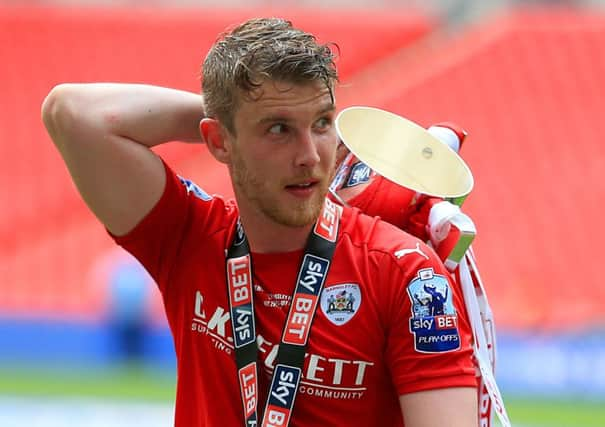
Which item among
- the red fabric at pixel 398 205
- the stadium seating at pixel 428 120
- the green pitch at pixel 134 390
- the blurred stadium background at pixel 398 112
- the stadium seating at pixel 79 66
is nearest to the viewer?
the red fabric at pixel 398 205

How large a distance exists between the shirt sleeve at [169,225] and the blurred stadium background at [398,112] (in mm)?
4982

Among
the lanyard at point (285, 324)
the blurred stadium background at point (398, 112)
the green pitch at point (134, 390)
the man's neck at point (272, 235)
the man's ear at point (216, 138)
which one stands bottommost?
the lanyard at point (285, 324)

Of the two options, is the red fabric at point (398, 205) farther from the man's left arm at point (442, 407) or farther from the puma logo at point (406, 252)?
the man's left arm at point (442, 407)

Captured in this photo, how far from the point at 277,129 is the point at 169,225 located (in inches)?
16.9

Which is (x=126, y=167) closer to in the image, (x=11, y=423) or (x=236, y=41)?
(x=236, y=41)

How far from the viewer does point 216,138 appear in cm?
272

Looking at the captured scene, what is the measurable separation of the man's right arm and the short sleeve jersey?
0.17 feet

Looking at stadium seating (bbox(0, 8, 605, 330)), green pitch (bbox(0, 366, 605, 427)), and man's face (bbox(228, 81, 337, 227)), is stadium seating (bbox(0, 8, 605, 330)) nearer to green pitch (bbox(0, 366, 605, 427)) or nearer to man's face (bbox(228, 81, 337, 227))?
green pitch (bbox(0, 366, 605, 427))

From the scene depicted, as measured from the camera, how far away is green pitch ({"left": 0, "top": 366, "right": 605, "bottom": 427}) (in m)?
8.12

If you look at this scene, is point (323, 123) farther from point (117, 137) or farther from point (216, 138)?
point (117, 137)

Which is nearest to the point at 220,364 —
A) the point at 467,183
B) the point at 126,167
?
the point at 126,167

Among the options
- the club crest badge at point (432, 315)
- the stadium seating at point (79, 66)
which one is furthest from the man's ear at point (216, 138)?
the stadium seating at point (79, 66)

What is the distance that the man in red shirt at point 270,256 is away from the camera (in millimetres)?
2557

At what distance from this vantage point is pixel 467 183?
283 centimetres
